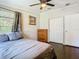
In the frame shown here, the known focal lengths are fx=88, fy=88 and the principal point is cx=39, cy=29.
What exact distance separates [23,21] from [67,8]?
277 cm

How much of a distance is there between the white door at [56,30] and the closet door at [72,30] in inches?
16.6

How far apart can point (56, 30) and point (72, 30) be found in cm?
116

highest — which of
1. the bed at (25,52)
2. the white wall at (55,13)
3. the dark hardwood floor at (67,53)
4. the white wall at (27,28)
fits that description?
the white wall at (55,13)

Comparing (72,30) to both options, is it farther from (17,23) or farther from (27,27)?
(17,23)

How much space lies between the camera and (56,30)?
19.7 ft

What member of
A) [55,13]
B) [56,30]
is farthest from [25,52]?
[55,13]

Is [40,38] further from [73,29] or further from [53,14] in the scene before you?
[73,29]

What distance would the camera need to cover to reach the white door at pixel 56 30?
5.72 m

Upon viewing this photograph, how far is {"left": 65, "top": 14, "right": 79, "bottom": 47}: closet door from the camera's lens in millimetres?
4902

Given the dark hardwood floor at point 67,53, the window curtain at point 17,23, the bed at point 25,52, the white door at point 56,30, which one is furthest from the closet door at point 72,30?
the bed at point 25,52

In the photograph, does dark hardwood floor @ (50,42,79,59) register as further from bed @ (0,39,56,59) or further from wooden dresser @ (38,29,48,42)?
wooden dresser @ (38,29,48,42)

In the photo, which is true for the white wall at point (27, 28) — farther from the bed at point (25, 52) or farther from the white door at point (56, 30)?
the bed at point (25, 52)

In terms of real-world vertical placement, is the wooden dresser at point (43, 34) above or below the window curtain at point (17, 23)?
below

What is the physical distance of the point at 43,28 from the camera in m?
6.63
